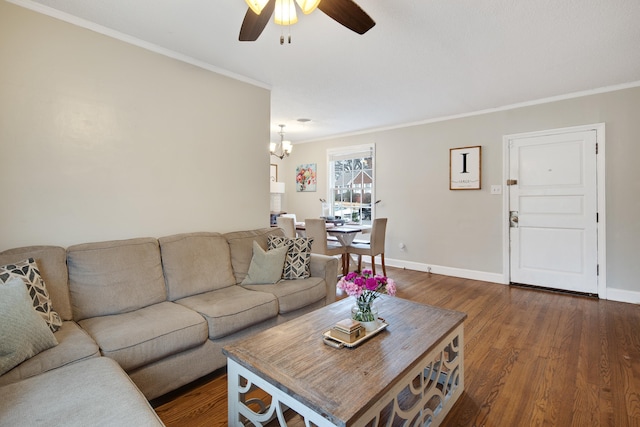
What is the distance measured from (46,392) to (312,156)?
548cm

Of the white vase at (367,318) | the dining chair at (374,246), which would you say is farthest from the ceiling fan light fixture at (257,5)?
the dining chair at (374,246)

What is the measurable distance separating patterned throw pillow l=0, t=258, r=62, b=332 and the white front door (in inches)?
181

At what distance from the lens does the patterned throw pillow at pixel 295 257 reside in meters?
2.66

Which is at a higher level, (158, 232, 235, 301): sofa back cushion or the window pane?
the window pane

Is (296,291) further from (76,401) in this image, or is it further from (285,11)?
(285,11)

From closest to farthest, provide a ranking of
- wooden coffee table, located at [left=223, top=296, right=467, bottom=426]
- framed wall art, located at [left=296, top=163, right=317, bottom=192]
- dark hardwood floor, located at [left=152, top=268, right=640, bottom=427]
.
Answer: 1. wooden coffee table, located at [left=223, top=296, right=467, bottom=426]
2. dark hardwood floor, located at [left=152, top=268, right=640, bottom=427]
3. framed wall art, located at [left=296, top=163, right=317, bottom=192]

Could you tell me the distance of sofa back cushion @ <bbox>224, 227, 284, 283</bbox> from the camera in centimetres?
267

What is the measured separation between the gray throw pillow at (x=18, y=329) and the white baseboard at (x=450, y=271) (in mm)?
4425

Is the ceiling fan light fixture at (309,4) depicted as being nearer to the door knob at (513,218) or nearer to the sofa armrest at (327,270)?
the sofa armrest at (327,270)

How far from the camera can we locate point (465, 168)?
14.5 feet

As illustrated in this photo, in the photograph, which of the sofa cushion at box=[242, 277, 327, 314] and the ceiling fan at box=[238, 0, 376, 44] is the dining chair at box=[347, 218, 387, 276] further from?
the ceiling fan at box=[238, 0, 376, 44]

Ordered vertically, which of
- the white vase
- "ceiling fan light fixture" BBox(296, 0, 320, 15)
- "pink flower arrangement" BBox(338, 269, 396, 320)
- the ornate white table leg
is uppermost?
"ceiling fan light fixture" BBox(296, 0, 320, 15)

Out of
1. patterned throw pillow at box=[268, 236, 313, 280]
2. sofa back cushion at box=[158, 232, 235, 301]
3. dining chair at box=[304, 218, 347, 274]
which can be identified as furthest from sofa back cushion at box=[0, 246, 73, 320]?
dining chair at box=[304, 218, 347, 274]

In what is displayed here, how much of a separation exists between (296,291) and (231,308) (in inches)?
22.1
